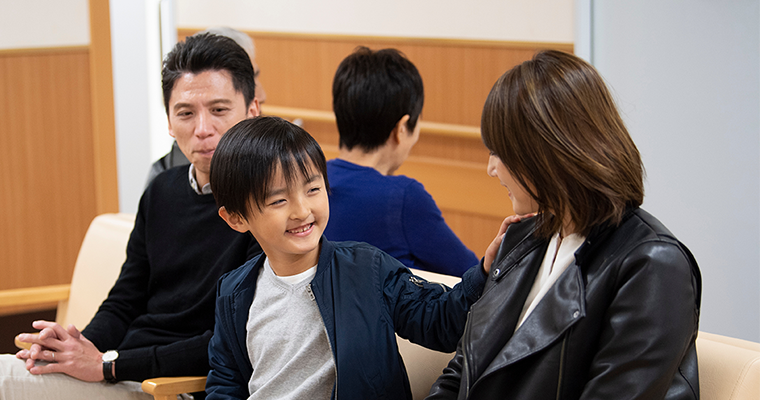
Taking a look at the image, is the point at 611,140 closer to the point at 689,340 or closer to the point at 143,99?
the point at 689,340

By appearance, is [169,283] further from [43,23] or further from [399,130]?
[43,23]

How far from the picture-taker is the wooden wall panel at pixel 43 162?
347cm

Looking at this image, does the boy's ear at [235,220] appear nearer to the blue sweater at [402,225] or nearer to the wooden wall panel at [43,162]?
the blue sweater at [402,225]

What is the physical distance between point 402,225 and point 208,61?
0.65m

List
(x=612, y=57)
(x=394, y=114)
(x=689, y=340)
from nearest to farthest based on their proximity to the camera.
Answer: (x=689, y=340), (x=394, y=114), (x=612, y=57)

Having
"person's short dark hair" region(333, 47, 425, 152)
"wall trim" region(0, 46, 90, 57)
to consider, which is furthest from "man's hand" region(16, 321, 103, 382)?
"wall trim" region(0, 46, 90, 57)

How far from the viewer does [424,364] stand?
1.58 metres

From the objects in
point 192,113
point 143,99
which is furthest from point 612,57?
point 143,99

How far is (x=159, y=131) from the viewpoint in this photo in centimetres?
390

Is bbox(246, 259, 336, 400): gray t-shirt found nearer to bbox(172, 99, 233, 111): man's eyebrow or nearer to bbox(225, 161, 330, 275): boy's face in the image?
bbox(225, 161, 330, 275): boy's face

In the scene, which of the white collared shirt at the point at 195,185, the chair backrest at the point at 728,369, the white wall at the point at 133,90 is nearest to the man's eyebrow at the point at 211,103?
the white collared shirt at the point at 195,185

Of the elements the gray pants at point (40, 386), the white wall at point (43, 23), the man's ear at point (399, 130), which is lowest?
the gray pants at point (40, 386)

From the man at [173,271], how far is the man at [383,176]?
280 mm

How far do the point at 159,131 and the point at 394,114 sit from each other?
2409 mm
